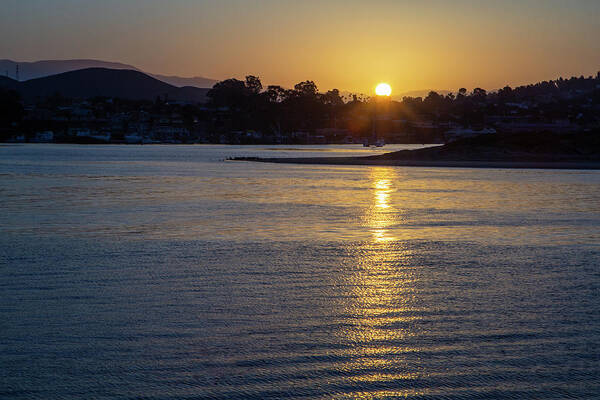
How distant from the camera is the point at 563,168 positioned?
5809cm

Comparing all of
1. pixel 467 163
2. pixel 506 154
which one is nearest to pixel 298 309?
pixel 467 163

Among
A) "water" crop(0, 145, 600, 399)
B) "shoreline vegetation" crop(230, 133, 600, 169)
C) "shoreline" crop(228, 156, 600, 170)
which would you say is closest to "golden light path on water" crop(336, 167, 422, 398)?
"water" crop(0, 145, 600, 399)

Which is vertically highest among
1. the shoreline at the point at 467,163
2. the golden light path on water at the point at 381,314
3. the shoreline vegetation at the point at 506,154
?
the shoreline vegetation at the point at 506,154

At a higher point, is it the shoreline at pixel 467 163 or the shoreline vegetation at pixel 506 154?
the shoreline vegetation at pixel 506 154

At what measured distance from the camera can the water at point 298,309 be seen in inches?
232

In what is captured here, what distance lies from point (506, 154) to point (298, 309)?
66.1m

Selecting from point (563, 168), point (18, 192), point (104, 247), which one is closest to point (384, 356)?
point (104, 247)

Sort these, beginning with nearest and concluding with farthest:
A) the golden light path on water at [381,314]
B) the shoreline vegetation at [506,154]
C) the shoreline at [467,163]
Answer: the golden light path on water at [381,314] → the shoreline at [467,163] → the shoreline vegetation at [506,154]

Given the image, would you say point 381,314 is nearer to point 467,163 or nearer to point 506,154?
point 467,163

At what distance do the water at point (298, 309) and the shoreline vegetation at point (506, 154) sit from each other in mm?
49342

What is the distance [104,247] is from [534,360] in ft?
29.9

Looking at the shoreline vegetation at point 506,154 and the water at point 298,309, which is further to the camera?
the shoreline vegetation at point 506,154

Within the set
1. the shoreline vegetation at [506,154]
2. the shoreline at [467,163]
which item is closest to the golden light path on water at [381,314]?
the shoreline at [467,163]

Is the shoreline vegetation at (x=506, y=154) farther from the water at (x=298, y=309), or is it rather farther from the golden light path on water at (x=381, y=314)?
the golden light path on water at (x=381, y=314)
